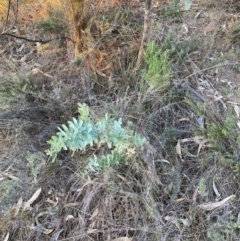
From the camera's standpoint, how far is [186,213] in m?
1.40

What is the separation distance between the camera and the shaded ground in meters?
1.41

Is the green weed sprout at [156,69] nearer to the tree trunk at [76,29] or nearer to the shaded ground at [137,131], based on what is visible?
the shaded ground at [137,131]

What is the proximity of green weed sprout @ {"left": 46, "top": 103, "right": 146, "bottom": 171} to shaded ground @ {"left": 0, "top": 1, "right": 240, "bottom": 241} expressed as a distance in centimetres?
9

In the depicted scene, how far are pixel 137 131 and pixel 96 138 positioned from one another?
0.40 metres

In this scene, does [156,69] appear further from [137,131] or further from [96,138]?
[96,138]

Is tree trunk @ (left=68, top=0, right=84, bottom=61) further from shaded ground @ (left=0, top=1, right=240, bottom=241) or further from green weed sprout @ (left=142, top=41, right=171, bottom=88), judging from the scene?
green weed sprout @ (left=142, top=41, right=171, bottom=88)

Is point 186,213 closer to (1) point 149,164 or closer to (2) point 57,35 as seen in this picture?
(1) point 149,164

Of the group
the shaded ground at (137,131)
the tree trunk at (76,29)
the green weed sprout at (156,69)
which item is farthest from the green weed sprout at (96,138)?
the tree trunk at (76,29)

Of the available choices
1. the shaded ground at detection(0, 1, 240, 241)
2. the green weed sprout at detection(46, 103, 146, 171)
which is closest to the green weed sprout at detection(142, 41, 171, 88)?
the shaded ground at detection(0, 1, 240, 241)

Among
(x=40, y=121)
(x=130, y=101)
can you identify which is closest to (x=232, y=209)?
(x=130, y=101)

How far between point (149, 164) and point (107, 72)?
2.20 feet

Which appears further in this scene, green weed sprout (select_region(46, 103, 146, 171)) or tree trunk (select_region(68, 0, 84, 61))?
tree trunk (select_region(68, 0, 84, 61))

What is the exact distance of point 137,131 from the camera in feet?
5.18

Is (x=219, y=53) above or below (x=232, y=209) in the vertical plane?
Answer: above
